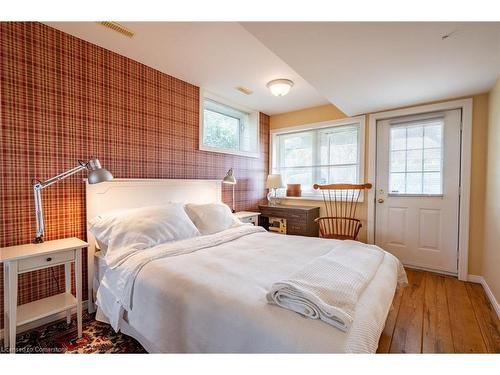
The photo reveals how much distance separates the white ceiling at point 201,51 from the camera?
1927 millimetres

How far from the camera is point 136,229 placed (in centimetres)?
186

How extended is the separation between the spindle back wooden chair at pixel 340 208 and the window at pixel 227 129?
133 centimetres

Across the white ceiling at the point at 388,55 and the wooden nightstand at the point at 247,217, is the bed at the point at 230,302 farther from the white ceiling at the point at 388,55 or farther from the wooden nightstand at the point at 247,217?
the white ceiling at the point at 388,55

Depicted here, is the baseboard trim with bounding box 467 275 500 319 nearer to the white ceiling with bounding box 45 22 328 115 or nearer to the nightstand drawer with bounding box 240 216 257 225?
the nightstand drawer with bounding box 240 216 257 225

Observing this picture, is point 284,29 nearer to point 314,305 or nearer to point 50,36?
point 314,305

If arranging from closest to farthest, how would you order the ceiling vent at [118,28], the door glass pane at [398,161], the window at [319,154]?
the ceiling vent at [118,28] < the door glass pane at [398,161] < the window at [319,154]

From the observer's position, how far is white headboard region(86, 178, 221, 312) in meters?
2.10

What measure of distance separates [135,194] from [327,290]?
2014mm

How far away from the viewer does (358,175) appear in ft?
11.5

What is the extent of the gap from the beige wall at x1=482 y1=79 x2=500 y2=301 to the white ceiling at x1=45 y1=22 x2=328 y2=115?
190cm

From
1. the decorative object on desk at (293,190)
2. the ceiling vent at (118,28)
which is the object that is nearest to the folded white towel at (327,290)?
the ceiling vent at (118,28)

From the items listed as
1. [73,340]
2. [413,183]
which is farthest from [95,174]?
[413,183]

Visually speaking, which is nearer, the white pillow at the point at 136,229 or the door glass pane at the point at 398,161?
the white pillow at the point at 136,229

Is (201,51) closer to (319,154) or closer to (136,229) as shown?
(136,229)
